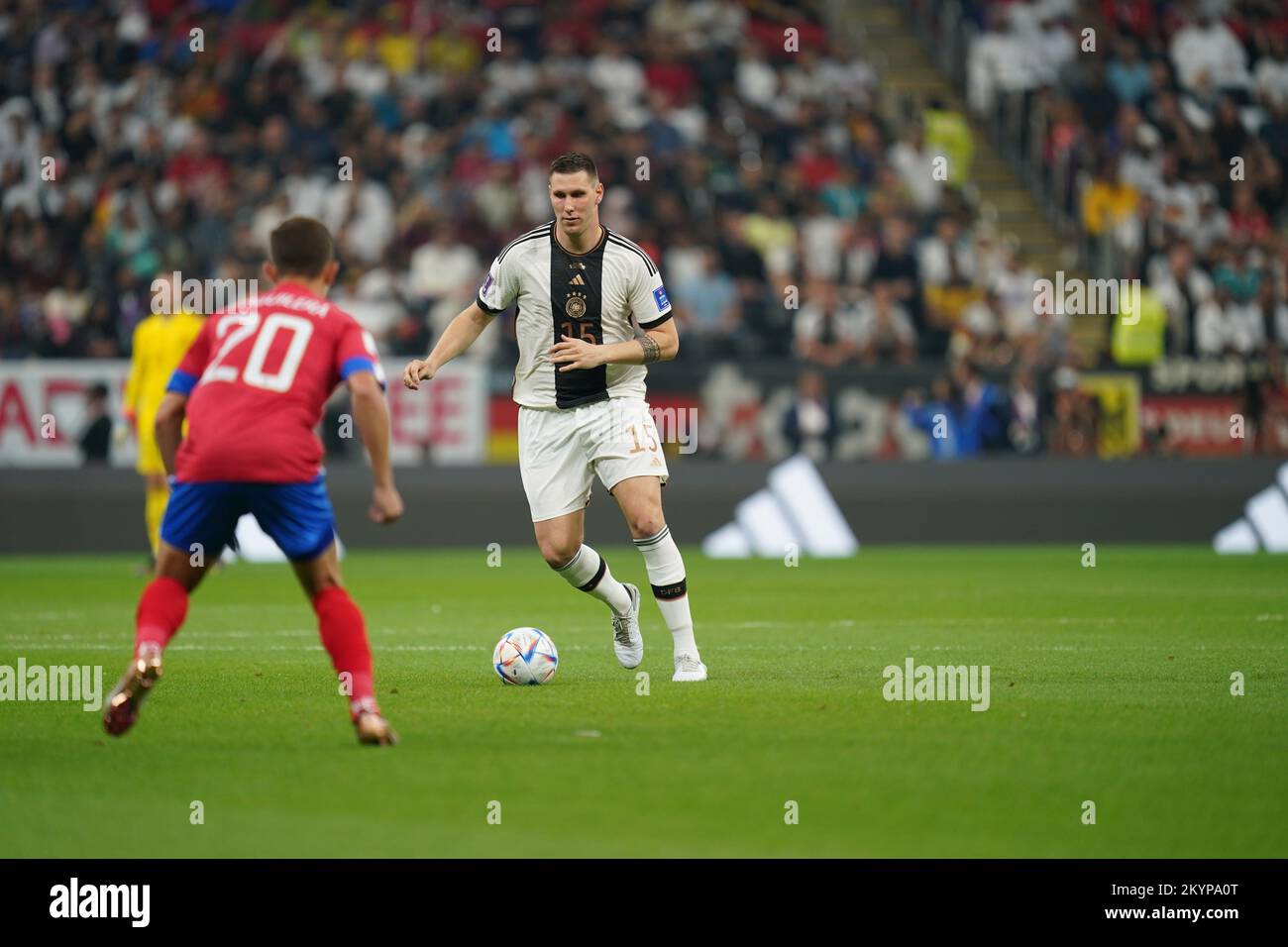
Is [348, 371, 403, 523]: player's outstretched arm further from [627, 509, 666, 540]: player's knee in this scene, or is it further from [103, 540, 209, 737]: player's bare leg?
[627, 509, 666, 540]: player's knee

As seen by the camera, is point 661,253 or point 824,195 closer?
point 661,253

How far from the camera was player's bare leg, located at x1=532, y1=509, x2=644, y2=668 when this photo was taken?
10.0m

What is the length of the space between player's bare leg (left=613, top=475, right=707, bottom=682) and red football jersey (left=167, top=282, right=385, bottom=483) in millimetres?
2522

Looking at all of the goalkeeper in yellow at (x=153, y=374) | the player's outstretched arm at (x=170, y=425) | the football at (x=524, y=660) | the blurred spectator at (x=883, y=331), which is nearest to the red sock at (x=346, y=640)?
the player's outstretched arm at (x=170, y=425)

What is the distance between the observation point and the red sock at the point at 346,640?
7445mm

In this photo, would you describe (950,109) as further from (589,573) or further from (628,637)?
(589,573)

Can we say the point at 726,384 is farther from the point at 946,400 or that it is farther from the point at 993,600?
the point at 993,600

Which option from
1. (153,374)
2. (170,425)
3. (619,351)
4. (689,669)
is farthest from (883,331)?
(170,425)

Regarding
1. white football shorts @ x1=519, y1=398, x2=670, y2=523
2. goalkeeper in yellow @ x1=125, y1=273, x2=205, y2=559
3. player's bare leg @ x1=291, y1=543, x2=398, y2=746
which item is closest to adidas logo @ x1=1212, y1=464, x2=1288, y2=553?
goalkeeper in yellow @ x1=125, y1=273, x2=205, y2=559

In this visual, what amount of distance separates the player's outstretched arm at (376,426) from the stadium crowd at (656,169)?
13882mm

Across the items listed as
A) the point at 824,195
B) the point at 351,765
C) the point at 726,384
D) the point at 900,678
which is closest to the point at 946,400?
the point at 726,384
